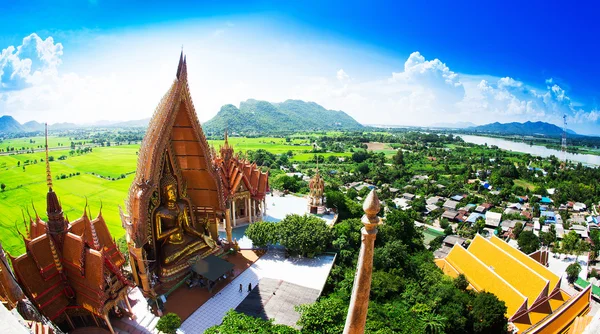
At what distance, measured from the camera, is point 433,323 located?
14.0m

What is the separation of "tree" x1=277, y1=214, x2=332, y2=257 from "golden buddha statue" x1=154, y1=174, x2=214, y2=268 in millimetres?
5200

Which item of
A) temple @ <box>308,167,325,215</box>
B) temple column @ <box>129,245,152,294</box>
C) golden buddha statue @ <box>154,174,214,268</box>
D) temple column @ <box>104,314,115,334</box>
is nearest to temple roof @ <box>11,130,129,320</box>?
temple column @ <box>104,314,115,334</box>

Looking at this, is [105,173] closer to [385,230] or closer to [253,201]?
[253,201]

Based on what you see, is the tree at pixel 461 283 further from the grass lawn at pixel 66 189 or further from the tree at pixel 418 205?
the grass lawn at pixel 66 189

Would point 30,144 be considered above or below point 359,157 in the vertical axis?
above

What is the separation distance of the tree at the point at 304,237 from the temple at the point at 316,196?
750 centimetres

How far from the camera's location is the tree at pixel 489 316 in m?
14.7

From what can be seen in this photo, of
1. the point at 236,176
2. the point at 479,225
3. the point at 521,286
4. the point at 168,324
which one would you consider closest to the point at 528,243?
the point at 479,225

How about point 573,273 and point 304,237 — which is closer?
point 304,237

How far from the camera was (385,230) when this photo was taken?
2317 cm

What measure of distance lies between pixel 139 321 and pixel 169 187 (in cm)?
624

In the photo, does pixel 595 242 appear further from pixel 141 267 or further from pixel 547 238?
pixel 141 267

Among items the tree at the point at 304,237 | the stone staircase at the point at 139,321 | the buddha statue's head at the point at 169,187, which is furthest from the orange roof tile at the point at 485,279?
the buddha statue's head at the point at 169,187

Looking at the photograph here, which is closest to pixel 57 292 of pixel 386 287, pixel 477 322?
pixel 386 287
